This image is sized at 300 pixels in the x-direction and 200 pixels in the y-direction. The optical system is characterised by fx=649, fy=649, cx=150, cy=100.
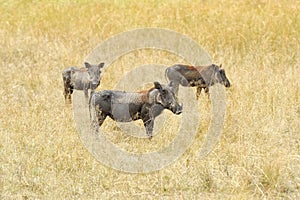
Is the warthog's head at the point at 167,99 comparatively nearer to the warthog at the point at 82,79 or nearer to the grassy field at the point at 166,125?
the grassy field at the point at 166,125

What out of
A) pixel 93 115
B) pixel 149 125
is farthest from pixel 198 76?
pixel 93 115

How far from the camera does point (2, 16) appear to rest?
1096 centimetres

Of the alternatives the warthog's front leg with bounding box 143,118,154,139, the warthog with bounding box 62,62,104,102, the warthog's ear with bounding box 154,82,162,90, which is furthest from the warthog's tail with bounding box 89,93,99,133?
the warthog with bounding box 62,62,104,102

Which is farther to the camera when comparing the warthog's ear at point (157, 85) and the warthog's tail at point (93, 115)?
the warthog's tail at point (93, 115)

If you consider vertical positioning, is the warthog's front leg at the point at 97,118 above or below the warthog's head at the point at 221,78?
below

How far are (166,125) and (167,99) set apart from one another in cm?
67

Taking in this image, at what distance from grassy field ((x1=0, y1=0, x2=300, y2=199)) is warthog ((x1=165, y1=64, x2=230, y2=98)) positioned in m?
0.18

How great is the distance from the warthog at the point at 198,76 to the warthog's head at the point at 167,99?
1444 millimetres

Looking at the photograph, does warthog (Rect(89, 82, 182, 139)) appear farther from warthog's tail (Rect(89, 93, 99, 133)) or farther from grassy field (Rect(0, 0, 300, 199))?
grassy field (Rect(0, 0, 300, 199))

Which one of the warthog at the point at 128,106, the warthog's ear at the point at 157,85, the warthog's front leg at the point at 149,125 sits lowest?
the warthog's front leg at the point at 149,125

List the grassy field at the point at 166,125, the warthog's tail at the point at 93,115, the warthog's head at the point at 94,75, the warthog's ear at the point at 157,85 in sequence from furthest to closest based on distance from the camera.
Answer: the warthog's head at the point at 94,75
the warthog's tail at the point at 93,115
the warthog's ear at the point at 157,85
the grassy field at the point at 166,125

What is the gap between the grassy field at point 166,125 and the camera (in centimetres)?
483

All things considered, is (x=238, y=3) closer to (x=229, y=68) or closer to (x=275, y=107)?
(x=229, y=68)

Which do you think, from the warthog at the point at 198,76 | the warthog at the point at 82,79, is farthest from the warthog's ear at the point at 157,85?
the warthog at the point at 198,76
